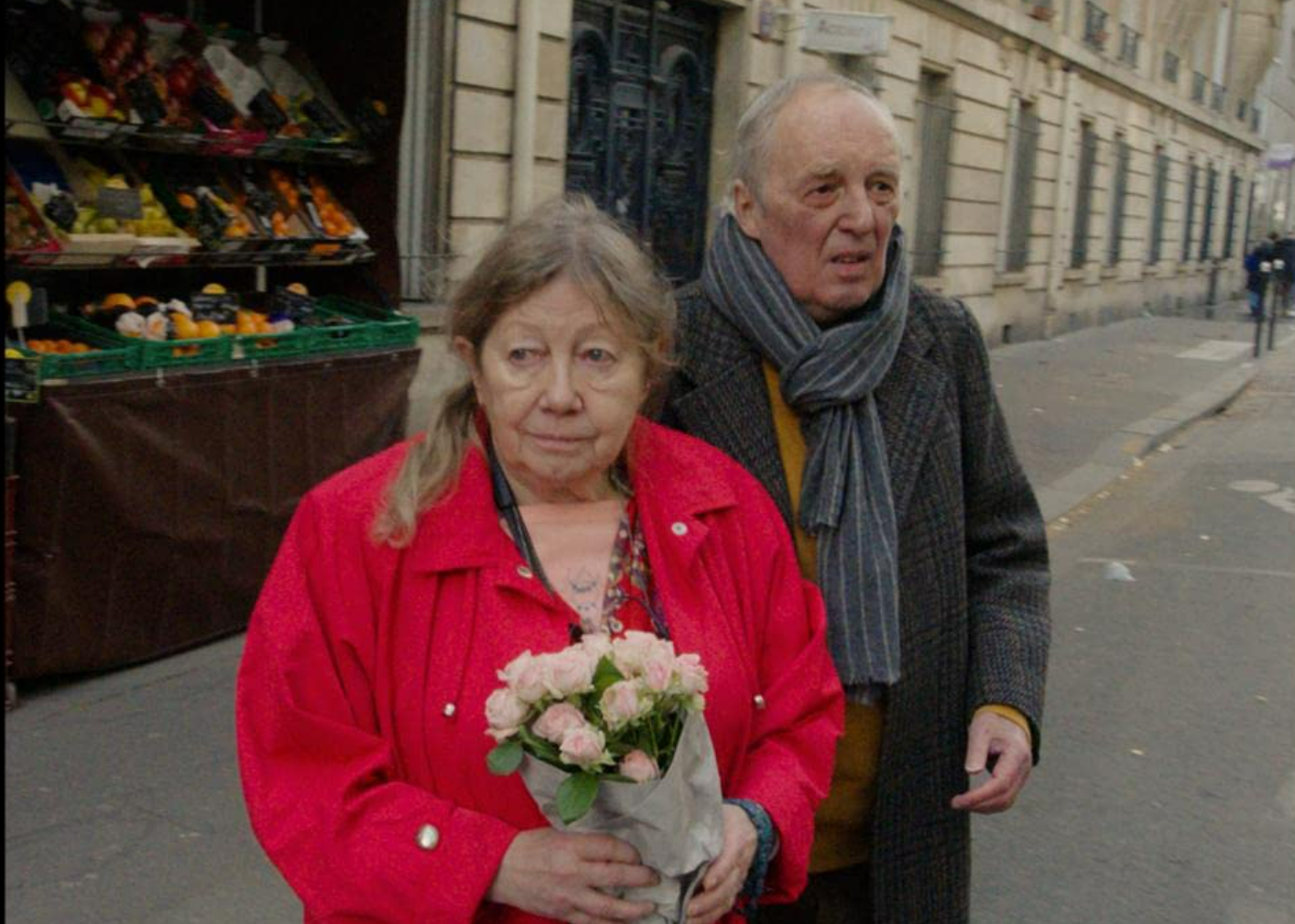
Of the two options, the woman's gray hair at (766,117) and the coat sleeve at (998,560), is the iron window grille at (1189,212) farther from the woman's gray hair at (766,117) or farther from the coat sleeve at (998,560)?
the woman's gray hair at (766,117)

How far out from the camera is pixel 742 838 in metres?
1.86

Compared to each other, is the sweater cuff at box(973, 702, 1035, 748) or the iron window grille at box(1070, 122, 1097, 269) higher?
the iron window grille at box(1070, 122, 1097, 269)

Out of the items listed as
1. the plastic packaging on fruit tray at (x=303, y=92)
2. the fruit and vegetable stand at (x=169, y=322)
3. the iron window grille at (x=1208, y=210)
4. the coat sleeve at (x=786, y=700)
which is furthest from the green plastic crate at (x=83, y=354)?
the iron window grille at (x=1208, y=210)

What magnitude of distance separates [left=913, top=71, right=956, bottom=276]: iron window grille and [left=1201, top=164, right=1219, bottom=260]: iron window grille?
19476mm

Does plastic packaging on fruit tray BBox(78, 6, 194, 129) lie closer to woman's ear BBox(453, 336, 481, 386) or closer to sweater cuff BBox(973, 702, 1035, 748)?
woman's ear BBox(453, 336, 481, 386)

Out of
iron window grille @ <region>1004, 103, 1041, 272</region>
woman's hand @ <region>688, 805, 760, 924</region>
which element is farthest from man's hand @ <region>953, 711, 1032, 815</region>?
iron window grille @ <region>1004, 103, 1041, 272</region>

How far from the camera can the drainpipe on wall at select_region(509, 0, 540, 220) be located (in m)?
9.26

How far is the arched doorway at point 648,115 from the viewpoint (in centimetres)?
1059

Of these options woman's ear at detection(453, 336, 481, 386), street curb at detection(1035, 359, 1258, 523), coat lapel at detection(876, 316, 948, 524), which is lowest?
street curb at detection(1035, 359, 1258, 523)

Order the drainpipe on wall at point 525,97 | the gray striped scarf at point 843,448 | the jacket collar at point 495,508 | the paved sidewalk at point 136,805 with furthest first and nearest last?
1. the drainpipe on wall at point 525,97
2. the paved sidewalk at point 136,805
3. the gray striped scarf at point 843,448
4. the jacket collar at point 495,508

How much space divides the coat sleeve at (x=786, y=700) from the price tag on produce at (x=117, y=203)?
4.38 metres

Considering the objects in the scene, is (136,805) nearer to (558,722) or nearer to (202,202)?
(202,202)

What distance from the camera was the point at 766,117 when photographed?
2307mm

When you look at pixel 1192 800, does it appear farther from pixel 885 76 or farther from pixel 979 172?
pixel 979 172
